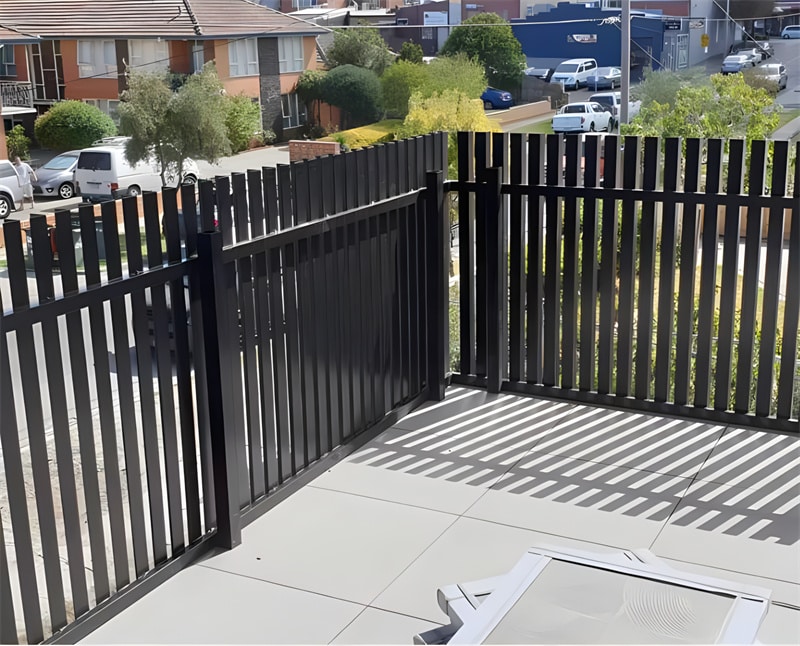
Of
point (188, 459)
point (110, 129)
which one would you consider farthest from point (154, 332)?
point (110, 129)

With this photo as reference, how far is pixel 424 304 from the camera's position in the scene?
456 centimetres

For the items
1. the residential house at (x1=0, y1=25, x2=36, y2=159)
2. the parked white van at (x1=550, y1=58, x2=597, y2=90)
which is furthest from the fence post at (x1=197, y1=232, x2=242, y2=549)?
the parked white van at (x1=550, y1=58, x2=597, y2=90)

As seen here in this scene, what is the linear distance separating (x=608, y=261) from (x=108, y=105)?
32.0 meters

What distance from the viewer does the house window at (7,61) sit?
29.6 meters

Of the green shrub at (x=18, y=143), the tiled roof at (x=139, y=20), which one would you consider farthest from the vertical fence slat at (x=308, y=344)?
the tiled roof at (x=139, y=20)

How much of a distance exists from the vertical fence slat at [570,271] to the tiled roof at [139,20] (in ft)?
95.8

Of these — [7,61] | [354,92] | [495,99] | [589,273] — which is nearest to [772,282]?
[589,273]

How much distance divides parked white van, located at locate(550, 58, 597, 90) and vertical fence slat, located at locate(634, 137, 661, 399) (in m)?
30.2

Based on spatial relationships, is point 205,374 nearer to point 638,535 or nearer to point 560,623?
point 638,535

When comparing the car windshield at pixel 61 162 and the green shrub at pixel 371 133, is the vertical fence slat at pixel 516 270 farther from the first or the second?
the green shrub at pixel 371 133

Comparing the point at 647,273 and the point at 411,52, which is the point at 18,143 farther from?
the point at 647,273

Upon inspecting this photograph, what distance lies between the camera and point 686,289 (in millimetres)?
4348

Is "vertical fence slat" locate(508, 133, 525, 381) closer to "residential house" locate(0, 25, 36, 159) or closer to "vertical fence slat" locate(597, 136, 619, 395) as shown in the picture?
"vertical fence slat" locate(597, 136, 619, 395)

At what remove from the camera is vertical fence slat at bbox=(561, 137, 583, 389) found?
4.42 meters
